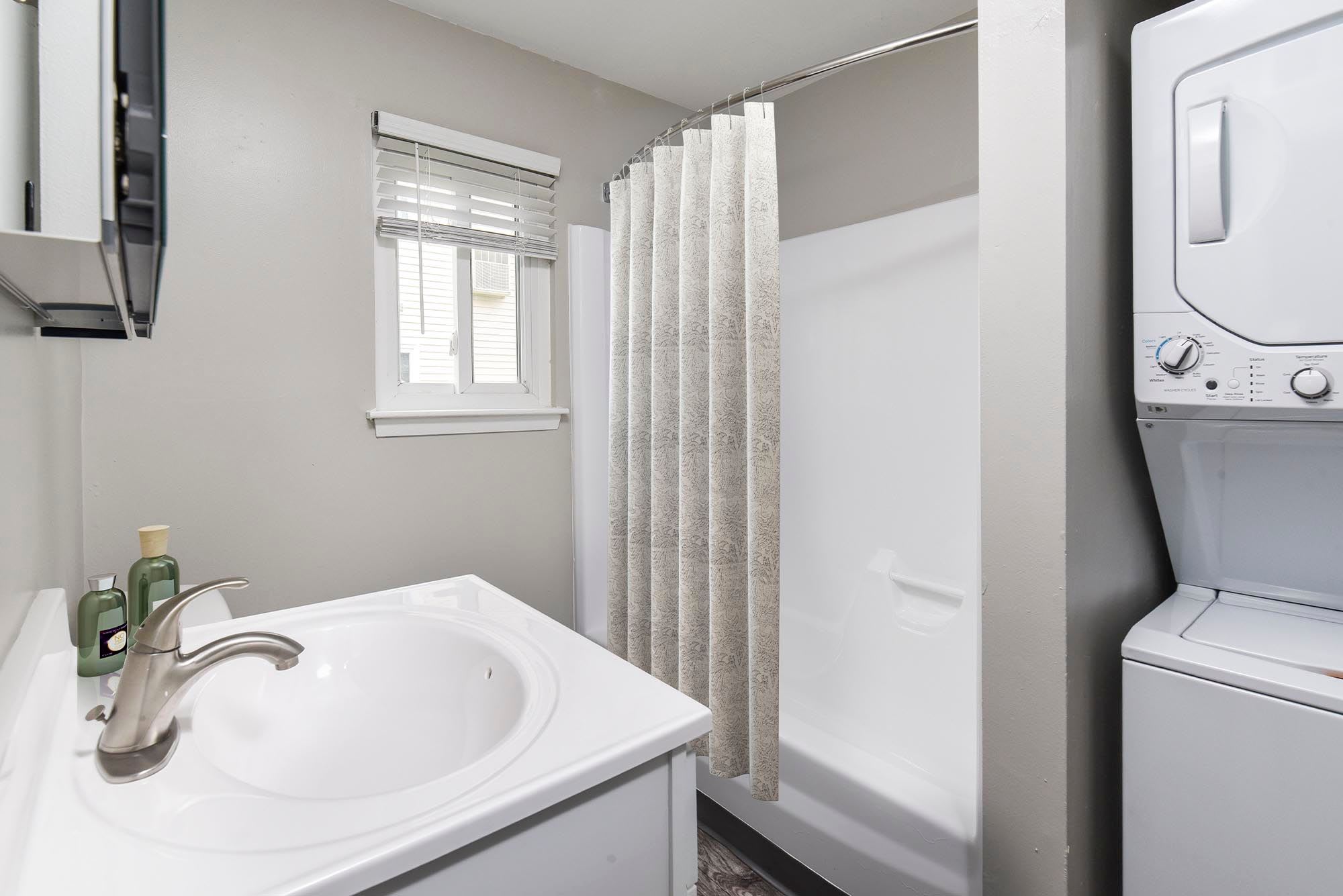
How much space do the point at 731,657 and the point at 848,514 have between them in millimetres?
865

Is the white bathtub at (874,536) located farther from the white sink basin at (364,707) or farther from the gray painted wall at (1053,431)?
the white sink basin at (364,707)

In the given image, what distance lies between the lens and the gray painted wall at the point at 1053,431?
0.96m

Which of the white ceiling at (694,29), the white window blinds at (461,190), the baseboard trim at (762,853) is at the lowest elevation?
the baseboard trim at (762,853)

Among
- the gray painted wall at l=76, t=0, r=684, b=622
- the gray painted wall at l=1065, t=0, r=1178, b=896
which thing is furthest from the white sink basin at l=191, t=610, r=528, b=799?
the gray painted wall at l=1065, t=0, r=1178, b=896

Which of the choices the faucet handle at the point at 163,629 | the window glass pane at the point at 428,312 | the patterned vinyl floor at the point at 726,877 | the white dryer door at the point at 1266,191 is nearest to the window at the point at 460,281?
the window glass pane at the point at 428,312

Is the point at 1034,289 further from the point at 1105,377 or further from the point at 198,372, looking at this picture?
the point at 198,372

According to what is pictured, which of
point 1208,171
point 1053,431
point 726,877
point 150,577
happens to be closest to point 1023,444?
point 1053,431

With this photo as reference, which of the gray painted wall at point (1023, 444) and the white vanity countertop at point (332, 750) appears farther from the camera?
the gray painted wall at point (1023, 444)

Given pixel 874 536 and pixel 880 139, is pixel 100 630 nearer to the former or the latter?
pixel 874 536

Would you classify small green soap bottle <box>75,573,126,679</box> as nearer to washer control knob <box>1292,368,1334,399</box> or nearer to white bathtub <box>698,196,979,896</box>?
white bathtub <box>698,196,979,896</box>

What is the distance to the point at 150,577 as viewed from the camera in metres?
1.07

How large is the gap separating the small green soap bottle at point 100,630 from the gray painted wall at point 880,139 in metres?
2.09

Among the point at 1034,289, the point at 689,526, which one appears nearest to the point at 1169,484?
the point at 1034,289

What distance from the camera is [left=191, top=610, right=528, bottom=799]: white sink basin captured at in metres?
0.96
